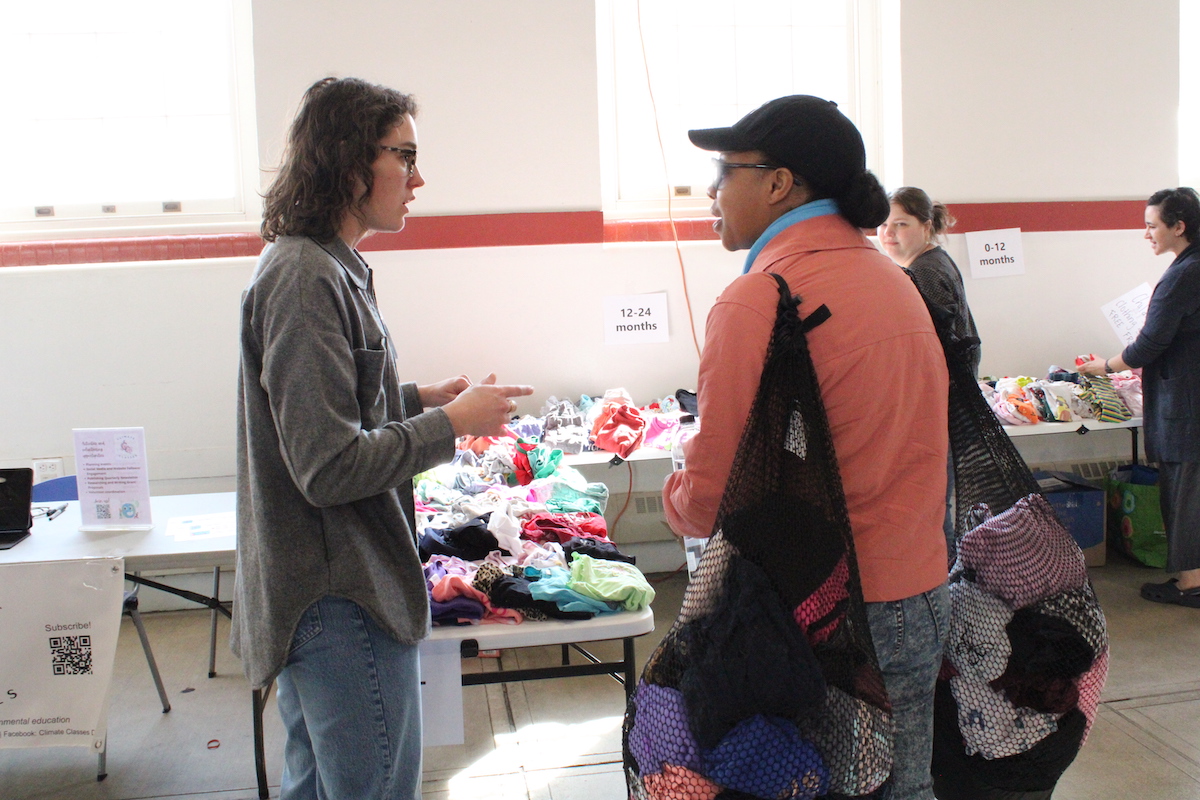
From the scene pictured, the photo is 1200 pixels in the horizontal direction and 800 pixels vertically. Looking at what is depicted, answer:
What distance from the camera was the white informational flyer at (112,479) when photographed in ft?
8.66

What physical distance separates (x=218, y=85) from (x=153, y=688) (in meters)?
2.85

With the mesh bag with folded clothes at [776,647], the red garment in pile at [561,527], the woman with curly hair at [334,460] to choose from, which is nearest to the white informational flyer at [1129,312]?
the red garment in pile at [561,527]

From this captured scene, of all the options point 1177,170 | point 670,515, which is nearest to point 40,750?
point 670,515

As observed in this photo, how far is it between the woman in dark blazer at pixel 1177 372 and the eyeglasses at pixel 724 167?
3286mm

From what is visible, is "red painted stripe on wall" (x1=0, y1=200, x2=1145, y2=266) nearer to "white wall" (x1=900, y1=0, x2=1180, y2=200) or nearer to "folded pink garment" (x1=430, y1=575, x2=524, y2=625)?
"white wall" (x1=900, y1=0, x2=1180, y2=200)

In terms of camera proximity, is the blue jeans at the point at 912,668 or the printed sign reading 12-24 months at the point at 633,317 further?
the printed sign reading 12-24 months at the point at 633,317

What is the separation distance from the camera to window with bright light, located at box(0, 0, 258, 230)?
4211 mm

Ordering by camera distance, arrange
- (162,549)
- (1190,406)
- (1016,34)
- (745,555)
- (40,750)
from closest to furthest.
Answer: (745,555), (162,549), (40,750), (1190,406), (1016,34)

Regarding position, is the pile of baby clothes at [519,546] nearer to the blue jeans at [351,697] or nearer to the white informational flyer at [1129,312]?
the blue jeans at [351,697]

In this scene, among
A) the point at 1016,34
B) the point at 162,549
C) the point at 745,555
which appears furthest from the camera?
the point at 1016,34

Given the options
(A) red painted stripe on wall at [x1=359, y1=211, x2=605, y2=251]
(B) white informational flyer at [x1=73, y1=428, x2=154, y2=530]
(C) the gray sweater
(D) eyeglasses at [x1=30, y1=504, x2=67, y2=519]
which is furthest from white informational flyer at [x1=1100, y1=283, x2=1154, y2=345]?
(D) eyeglasses at [x1=30, y1=504, x2=67, y2=519]

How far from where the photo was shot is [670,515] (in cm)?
140

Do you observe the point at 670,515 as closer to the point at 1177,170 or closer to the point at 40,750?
the point at 40,750

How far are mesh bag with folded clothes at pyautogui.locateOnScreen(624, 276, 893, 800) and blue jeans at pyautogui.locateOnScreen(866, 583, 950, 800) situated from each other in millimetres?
114
